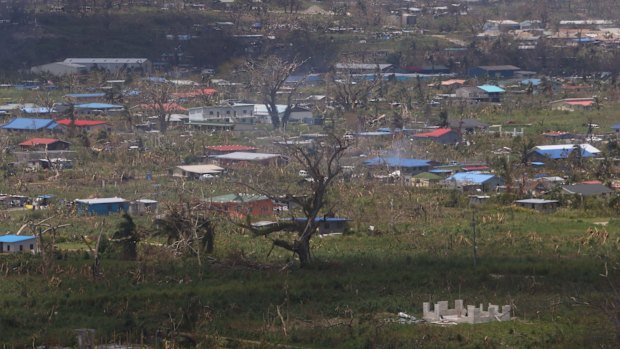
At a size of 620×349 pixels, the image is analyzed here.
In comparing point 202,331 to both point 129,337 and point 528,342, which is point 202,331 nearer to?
point 129,337

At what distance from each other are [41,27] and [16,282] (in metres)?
36.9

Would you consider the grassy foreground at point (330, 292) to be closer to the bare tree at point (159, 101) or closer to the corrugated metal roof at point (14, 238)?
the corrugated metal roof at point (14, 238)

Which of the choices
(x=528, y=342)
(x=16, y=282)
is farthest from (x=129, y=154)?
(x=528, y=342)

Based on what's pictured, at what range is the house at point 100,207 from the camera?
95.6 feet

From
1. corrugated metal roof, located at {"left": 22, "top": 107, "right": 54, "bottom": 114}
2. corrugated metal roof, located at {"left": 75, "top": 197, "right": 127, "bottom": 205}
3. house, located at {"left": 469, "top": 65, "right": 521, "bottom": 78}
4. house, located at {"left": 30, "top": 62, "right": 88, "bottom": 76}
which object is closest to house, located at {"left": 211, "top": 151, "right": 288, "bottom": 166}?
corrugated metal roof, located at {"left": 75, "top": 197, "right": 127, "bottom": 205}

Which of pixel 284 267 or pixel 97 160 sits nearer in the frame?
pixel 284 267

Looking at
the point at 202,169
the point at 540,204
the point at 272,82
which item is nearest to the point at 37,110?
the point at 272,82

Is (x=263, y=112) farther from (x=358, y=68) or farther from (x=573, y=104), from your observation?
(x=573, y=104)

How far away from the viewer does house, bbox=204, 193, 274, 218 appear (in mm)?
28266

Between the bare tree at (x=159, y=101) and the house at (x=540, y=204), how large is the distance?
13.9 metres

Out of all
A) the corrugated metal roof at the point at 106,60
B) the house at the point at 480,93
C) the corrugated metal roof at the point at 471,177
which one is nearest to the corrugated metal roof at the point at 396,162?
the corrugated metal roof at the point at 471,177

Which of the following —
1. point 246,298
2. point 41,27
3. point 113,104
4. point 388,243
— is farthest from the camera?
point 41,27

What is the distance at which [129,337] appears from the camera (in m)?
18.7

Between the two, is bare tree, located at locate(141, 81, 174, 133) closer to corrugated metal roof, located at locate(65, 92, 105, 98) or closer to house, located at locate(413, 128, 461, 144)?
corrugated metal roof, located at locate(65, 92, 105, 98)
